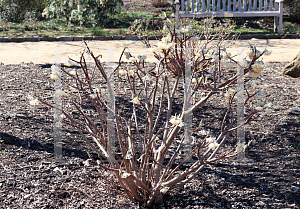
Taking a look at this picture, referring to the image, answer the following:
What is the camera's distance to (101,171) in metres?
2.63

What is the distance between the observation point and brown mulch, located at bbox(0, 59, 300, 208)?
7.50 ft

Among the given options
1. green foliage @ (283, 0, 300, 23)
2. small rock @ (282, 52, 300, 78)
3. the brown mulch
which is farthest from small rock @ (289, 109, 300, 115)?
green foliage @ (283, 0, 300, 23)

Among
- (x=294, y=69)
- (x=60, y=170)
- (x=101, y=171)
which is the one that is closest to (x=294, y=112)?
(x=294, y=69)

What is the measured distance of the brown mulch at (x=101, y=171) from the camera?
2.29 m

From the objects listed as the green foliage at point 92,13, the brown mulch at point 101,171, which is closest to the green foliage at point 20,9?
the green foliage at point 92,13

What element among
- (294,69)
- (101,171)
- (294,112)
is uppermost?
(294,69)

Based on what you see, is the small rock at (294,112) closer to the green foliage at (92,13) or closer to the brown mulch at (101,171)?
the brown mulch at (101,171)

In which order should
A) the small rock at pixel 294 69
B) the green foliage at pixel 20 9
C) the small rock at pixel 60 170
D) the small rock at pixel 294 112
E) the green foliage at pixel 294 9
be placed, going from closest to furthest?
the small rock at pixel 60 170 < the small rock at pixel 294 112 < the small rock at pixel 294 69 < the green foliage at pixel 294 9 < the green foliage at pixel 20 9

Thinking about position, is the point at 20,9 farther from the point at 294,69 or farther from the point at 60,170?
the point at 60,170

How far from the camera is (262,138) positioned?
3244 mm

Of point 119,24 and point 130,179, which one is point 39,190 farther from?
point 119,24

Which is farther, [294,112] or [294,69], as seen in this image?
[294,69]

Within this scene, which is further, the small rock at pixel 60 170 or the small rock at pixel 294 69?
the small rock at pixel 294 69

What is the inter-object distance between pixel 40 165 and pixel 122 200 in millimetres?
758
